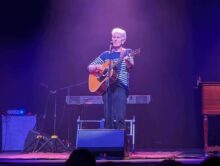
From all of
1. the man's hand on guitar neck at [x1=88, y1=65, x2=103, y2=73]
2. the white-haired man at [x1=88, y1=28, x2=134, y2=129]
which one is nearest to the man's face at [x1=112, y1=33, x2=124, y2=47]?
the white-haired man at [x1=88, y1=28, x2=134, y2=129]

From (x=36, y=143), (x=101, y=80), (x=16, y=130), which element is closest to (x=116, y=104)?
(x=101, y=80)

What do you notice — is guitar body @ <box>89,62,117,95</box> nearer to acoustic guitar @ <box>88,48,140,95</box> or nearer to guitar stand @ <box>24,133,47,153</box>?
acoustic guitar @ <box>88,48,140,95</box>

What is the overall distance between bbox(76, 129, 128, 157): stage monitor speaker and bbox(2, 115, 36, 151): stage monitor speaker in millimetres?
2965

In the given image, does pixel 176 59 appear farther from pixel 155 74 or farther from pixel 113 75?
pixel 113 75

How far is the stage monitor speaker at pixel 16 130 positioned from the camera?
1040 centimetres

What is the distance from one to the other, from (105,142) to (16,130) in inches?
135

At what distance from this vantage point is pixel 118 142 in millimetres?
7633

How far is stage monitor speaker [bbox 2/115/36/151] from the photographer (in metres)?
10.4

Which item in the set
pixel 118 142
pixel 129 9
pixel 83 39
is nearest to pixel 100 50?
pixel 83 39

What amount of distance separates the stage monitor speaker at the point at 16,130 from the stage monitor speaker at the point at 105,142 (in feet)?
9.73

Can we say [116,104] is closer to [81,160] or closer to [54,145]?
[54,145]

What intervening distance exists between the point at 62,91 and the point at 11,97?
3.93 ft

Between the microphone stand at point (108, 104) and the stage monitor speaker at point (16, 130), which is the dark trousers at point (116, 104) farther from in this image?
the stage monitor speaker at point (16, 130)

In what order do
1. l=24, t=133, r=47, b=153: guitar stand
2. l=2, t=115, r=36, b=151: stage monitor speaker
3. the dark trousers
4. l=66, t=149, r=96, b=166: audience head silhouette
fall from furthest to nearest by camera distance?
l=2, t=115, r=36, b=151: stage monitor speaker, l=24, t=133, r=47, b=153: guitar stand, the dark trousers, l=66, t=149, r=96, b=166: audience head silhouette
